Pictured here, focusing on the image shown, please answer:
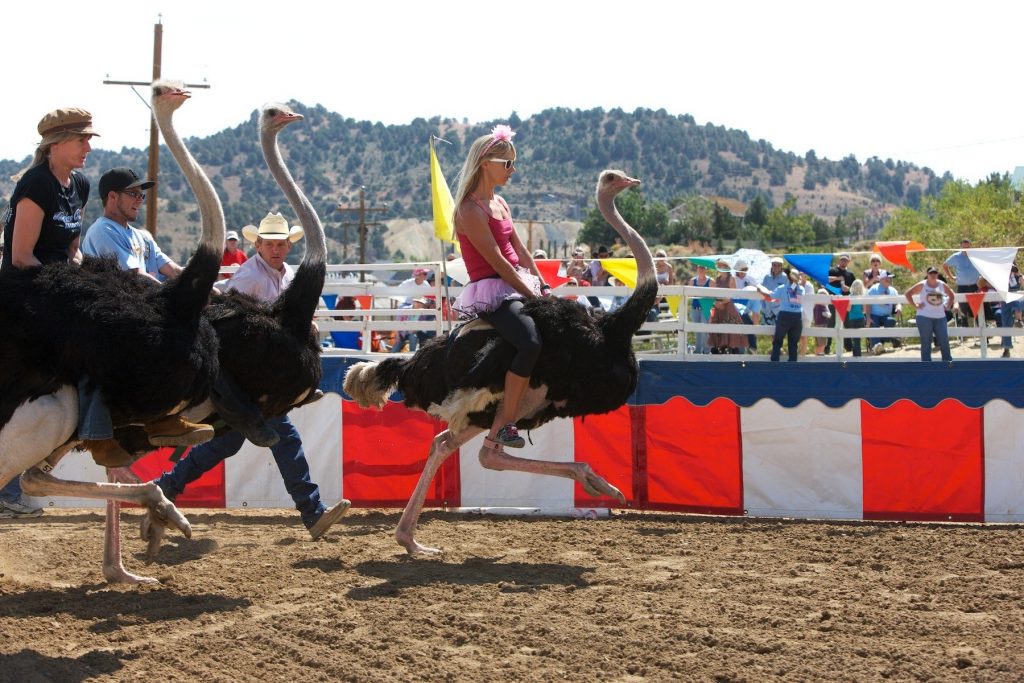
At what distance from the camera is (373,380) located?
6.80 m

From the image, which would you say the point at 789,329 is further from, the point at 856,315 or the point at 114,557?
the point at 114,557

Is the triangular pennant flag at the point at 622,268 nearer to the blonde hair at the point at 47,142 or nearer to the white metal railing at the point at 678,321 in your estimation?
the white metal railing at the point at 678,321

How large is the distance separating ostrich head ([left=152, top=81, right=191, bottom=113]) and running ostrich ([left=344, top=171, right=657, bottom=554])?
1924 mm

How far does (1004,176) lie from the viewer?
5431 cm

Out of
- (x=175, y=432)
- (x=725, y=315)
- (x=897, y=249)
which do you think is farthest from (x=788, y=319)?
(x=175, y=432)

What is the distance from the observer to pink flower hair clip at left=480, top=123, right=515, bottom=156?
20.9ft

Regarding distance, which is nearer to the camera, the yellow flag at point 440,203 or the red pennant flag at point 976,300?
the yellow flag at point 440,203

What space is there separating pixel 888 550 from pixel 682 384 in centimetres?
201

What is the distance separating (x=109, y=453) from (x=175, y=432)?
0.96 feet

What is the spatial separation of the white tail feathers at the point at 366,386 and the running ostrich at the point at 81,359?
1837 millimetres

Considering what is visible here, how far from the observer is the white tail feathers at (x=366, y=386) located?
22.3ft

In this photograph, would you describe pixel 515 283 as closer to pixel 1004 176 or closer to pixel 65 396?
pixel 65 396

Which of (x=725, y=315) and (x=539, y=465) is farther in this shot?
(x=725, y=315)

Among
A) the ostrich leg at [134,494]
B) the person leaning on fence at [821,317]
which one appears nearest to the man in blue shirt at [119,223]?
the ostrich leg at [134,494]
